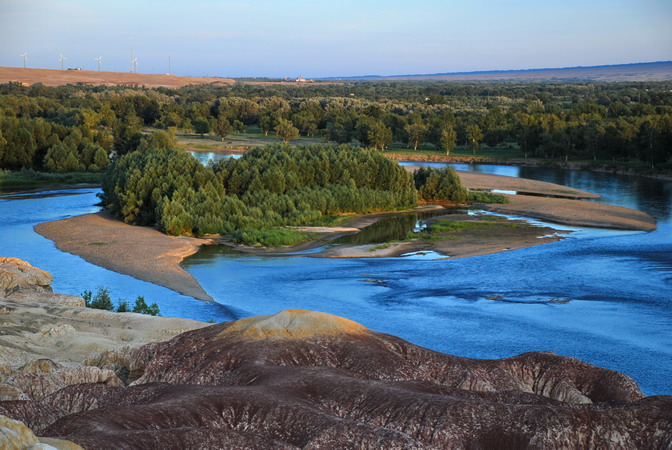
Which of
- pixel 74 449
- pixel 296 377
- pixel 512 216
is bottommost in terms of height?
pixel 512 216

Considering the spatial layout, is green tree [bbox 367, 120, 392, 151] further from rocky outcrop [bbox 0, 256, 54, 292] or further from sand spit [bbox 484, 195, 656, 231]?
rocky outcrop [bbox 0, 256, 54, 292]

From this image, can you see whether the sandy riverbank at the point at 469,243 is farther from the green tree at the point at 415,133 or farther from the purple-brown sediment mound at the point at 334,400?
the green tree at the point at 415,133

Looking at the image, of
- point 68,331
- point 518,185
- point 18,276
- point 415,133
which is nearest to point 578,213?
point 518,185

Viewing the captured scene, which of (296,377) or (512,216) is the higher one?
(296,377)

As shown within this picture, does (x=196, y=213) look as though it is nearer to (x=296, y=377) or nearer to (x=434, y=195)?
(x=434, y=195)

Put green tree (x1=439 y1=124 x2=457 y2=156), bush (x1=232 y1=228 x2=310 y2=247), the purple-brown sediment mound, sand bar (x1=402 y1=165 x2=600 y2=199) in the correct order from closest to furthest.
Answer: the purple-brown sediment mound, bush (x1=232 y1=228 x2=310 y2=247), sand bar (x1=402 y1=165 x2=600 y2=199), green tree (x1=439 y1=124 x2=457 y2=156)

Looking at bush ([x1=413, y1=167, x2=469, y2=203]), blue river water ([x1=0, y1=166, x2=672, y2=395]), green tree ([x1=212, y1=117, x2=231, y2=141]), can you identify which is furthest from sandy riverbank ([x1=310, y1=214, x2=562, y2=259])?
green tree ([x1=212, y1=117, x2=231, y2=141])

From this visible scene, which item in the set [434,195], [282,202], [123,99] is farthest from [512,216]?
[123,99]
